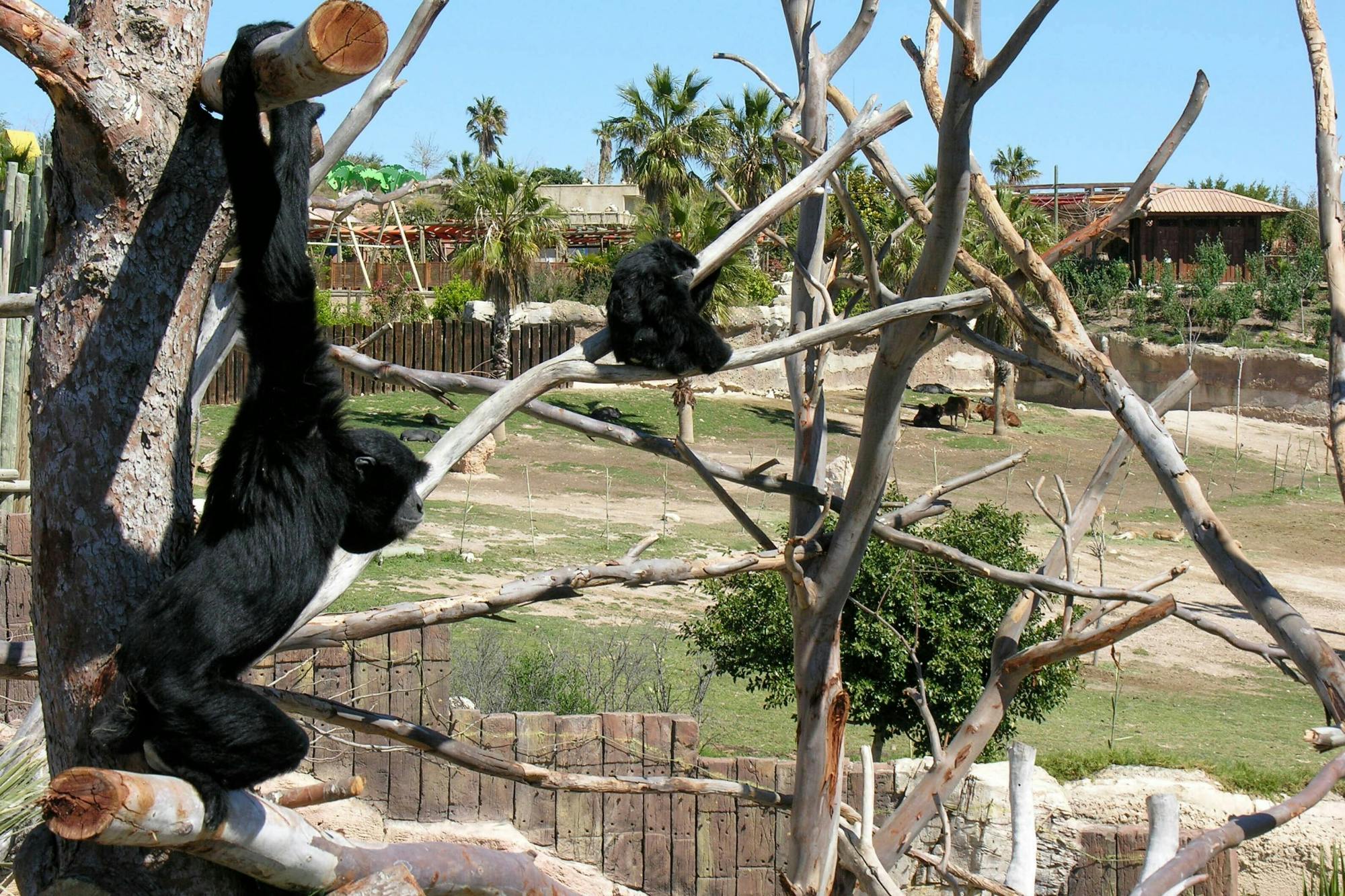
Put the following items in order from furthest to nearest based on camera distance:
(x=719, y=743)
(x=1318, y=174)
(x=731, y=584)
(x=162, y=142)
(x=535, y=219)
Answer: (x=535, y=219) < (x=731, y=584) < (x=719, y=743) < (x=1318, y=174) < (x=162, y=142)

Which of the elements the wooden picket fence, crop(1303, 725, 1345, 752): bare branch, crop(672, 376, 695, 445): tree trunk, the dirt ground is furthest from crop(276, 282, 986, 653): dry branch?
crop(672, 376, 695, 445): tree trunk

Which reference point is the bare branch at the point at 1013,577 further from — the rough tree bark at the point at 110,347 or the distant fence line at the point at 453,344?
the distant fence line at the point at 453,344

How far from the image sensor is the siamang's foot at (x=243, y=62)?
7.43 feet

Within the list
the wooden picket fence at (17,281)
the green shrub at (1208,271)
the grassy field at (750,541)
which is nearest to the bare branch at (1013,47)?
the wooden picket fence at (17,281)

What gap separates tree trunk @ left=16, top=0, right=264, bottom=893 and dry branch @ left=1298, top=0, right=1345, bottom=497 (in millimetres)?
2897

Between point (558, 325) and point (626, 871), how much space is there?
79.5 ft

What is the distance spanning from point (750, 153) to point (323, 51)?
95.8 feet

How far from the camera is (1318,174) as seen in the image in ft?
10.5

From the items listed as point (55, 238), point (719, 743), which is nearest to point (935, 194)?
point (55, 238)

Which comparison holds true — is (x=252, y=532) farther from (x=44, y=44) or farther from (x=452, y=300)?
(x=452, y=300)

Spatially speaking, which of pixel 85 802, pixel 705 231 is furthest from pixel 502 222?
pixel 85 802

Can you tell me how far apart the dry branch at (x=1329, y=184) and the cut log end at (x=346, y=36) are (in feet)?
8.39

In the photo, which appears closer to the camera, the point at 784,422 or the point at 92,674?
the point at 92,674

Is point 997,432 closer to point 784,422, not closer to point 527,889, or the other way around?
point 784,422
